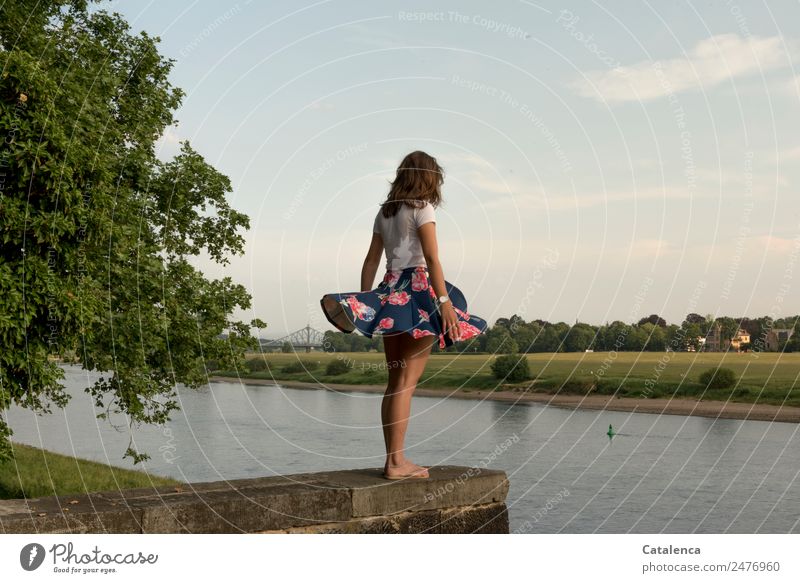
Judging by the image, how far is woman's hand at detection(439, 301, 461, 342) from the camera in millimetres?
6262

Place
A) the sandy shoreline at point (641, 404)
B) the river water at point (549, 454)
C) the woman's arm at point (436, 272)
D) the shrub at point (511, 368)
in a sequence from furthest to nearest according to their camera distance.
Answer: the shrub at point (511, 368), the sandy shoreline at point (641, 404), the river water at point (549, 454), the woman's arm at point (436, 272)

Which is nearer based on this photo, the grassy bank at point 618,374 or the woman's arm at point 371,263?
the woman's arm at point 371,263

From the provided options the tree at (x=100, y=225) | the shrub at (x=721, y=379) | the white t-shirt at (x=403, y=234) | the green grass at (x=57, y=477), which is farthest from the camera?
the shrub at (x=721, y=379)

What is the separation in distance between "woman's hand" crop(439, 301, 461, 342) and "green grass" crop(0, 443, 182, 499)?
20.8 meters

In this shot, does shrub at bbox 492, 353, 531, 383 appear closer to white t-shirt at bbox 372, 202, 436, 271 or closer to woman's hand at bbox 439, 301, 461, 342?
white t-shirt at bbox 372, 202, 436, 271

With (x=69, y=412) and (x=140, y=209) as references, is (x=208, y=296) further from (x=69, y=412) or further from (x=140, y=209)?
(x=69, y=412)

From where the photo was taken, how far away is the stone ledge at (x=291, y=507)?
5.55 m

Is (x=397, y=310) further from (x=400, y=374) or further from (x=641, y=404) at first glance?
(x=641, y=404)

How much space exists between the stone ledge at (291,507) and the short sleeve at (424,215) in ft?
6.95

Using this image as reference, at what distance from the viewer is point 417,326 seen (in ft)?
20.7

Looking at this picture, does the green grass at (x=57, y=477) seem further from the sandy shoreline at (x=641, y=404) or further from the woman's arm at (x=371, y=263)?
the sandy shoreline at (x=641, y=404)

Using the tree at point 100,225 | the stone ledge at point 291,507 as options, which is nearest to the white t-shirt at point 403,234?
the stone ledge at point 291,507

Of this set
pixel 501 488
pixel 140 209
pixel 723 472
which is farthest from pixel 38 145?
pixel 723 472

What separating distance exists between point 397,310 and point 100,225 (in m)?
7.97
